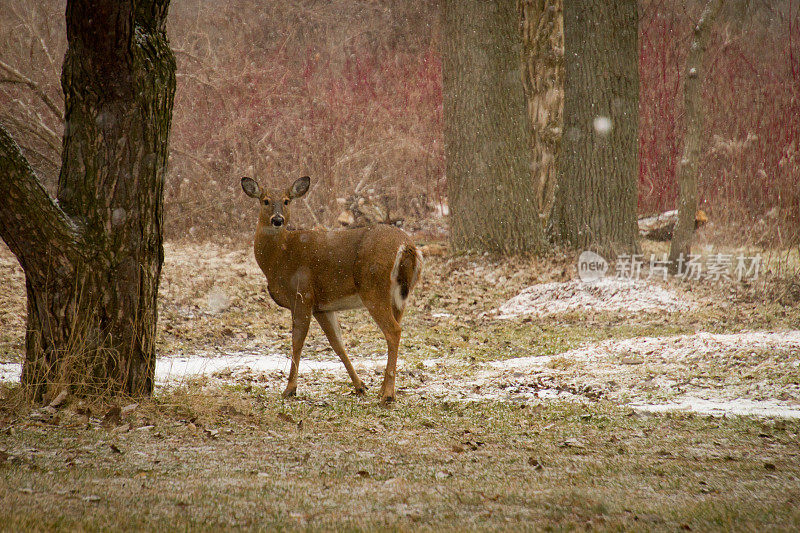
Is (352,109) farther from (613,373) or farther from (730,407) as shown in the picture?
(730,407)

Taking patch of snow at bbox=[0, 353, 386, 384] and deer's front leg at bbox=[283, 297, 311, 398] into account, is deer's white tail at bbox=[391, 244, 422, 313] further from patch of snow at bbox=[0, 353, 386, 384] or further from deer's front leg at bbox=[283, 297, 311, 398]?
patch of snow at bbox=[0, 353, 386, 384]

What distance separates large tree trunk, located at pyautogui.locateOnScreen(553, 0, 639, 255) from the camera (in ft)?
44.4

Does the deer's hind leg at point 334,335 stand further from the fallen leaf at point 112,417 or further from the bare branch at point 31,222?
the bare branch at point 31,222

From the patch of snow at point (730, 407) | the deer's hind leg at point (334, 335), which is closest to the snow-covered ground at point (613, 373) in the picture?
the patch of snow at point (730, 407)

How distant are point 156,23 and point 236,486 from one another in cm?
347

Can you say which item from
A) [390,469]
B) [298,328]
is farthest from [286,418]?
[390,469]

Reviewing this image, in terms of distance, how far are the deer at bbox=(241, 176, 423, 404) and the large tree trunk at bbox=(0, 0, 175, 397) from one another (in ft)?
4.01

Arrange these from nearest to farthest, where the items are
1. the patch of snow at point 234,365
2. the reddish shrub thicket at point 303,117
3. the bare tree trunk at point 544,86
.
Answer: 1. the patch of snow at point 234,365
2. the bare tree trunk at point 544,86
3. the reddish shrub thicket at point 303,117

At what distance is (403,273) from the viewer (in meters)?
6.96

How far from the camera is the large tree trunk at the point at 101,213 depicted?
5.87 metres

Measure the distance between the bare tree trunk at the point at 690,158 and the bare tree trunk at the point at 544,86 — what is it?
2.26 meters

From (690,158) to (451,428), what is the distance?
9.05m

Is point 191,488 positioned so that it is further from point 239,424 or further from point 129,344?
point 129,344

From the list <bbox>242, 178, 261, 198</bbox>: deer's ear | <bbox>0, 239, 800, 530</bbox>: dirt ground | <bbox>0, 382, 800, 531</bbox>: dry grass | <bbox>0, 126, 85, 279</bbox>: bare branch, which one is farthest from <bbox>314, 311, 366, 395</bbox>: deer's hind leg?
<bbox>0, 126, 85, 279</bbox>: bare branch
